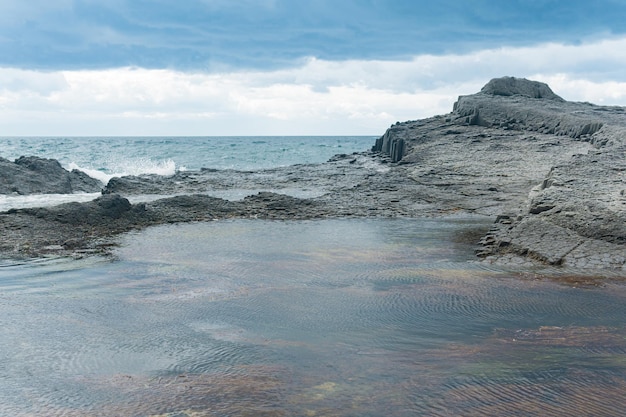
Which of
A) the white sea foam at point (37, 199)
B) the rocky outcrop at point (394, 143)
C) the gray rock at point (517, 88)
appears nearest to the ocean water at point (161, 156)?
the rocky outcrop at point (394, 143)

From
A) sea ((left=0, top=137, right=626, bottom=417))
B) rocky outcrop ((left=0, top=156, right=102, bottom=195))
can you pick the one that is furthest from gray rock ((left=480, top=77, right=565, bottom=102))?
sea ((left=0, top=137, right=626, bottom=417))

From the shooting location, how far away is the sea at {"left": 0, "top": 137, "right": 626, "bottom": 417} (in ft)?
14.6

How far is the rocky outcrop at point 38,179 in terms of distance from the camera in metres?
19.1

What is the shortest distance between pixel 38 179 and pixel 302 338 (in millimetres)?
17158

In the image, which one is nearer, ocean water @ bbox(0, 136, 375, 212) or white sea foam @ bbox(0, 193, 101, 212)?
white sea foam @ bbox(0, 193, 101, 212)

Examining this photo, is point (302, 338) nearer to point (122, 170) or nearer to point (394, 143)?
point (394, 143)

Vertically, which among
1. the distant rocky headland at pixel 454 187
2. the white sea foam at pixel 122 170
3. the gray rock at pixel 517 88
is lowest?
the white sea foam at pixel 122 170

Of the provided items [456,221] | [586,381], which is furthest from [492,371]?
[456,221]

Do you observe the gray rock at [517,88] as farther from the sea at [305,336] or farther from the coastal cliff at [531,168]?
the sea at [305,336]

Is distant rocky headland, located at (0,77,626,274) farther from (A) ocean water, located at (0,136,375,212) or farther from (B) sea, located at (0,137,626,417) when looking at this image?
(A) ocean water, located at (0,136,375,212)

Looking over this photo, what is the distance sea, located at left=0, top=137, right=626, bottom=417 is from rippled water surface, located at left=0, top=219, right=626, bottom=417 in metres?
0.02

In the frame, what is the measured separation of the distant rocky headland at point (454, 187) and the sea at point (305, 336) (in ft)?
3.82

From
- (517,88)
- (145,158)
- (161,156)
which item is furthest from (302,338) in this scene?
(161,156)

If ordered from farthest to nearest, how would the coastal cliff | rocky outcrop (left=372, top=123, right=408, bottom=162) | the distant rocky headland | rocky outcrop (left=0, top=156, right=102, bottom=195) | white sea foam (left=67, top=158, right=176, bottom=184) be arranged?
white sea foam (left=67, top=158, right=176, bottom=184), rocky outcrop (left=372, top=123, right=408, bottom=162), rocky outcrop (left=0, top=156, right=102, bottom=195), the distant rocky headland, the coastal cliff
